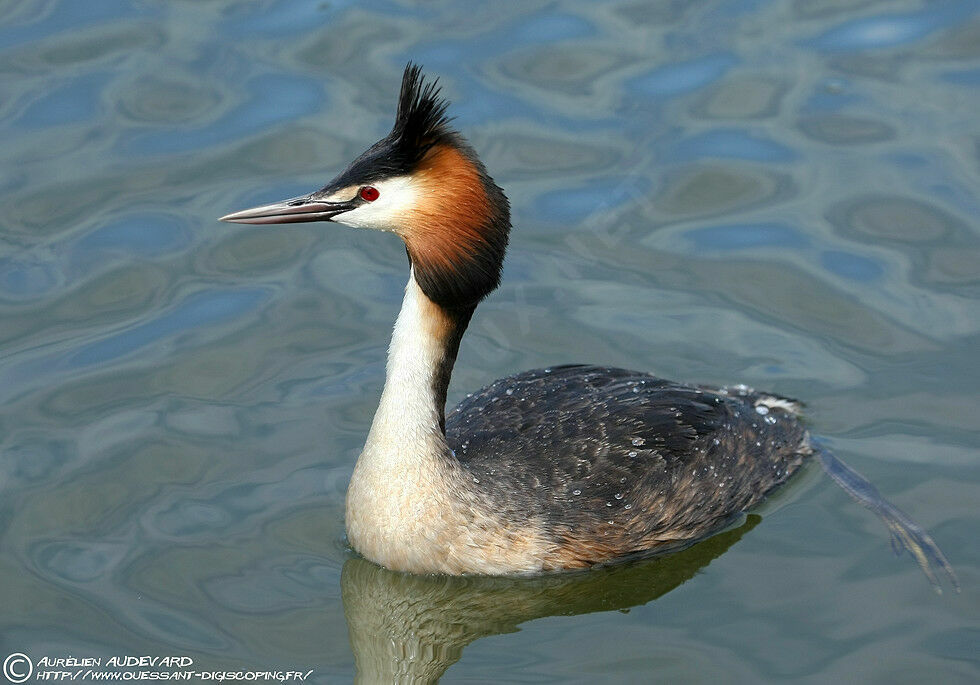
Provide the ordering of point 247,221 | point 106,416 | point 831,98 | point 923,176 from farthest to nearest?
1. point 831,98
2. point 923,176
3. point 106,416
4. point 247,221

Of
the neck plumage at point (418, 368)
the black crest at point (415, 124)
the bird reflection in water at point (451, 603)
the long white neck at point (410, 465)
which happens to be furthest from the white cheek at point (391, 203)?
the bird reflection in water at point (451, 603)

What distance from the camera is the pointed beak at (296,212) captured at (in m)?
6.58

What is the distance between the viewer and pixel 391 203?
6527 mm

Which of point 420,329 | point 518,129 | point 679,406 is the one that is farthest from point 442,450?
point 518,129

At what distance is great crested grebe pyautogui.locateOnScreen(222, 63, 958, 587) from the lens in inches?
257

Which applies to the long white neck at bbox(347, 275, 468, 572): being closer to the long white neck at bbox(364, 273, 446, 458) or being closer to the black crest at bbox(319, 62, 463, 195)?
the long white neck at bbox(364, 273, 446, 458)

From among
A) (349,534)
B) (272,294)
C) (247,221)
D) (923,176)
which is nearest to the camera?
(247,221)

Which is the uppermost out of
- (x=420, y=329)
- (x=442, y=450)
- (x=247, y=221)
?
(x=247, y=221)

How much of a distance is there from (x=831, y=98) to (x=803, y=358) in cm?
279

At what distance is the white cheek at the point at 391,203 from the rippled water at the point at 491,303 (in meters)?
1.65

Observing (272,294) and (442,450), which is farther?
(272,294)

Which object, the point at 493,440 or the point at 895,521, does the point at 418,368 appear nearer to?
the point at 493,440

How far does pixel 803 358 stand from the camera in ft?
27.8

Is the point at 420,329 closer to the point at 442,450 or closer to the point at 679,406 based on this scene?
the point at 442,450
